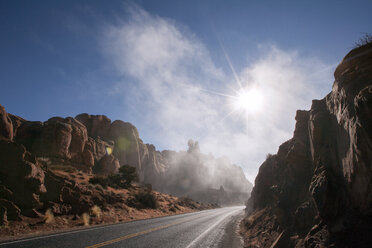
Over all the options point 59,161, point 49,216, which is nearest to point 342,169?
point 49,216

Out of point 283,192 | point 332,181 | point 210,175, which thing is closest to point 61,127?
point 283,192

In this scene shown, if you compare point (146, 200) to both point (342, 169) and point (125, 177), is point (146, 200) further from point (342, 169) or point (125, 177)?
point (342, 169)

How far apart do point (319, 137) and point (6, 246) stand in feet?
39.1

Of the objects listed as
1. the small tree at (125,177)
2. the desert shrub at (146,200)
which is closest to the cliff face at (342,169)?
the desert shrub at (146,200)

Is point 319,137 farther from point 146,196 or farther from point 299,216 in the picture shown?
point 146,196

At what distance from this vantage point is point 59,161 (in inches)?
1430

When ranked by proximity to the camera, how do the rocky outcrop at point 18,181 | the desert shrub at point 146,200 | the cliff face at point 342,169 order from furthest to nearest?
the desert shrub at point 146,200
the rocky outcrop at point 18,181
the cliff face at point 342,169

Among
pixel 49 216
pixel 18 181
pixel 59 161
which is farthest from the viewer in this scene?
pixel 59 161

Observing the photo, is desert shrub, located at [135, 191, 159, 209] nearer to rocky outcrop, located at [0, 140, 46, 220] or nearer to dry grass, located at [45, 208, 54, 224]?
dry grass, located at [45, 208, 54, 224]

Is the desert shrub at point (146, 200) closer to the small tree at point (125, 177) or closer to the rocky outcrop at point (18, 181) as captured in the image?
the small tree at point (125, 177)

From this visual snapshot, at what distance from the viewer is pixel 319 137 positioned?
25.5ft

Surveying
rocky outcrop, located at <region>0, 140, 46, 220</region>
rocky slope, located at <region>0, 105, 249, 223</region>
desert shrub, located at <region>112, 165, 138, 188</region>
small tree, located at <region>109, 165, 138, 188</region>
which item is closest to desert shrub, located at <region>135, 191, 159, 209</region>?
rocky slope, located at <region>0, 105, 249, 223</region>

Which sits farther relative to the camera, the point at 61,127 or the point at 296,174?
the point at 61,127

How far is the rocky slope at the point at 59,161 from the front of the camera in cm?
1210
